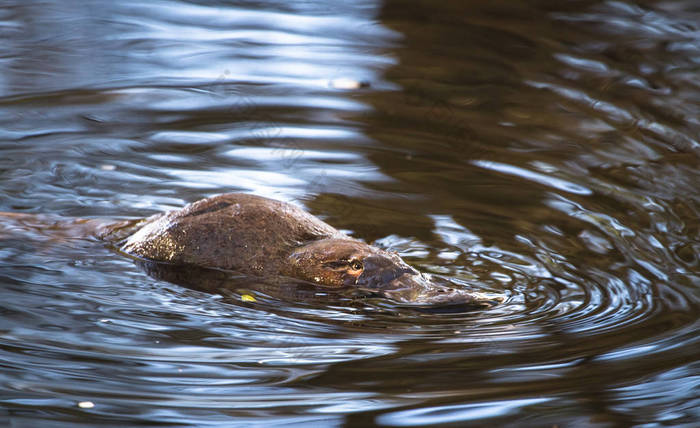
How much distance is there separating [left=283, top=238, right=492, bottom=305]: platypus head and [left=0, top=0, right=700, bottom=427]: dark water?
120 millimetres

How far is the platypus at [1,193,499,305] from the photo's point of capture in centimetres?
335

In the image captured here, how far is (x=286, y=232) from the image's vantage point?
361cm

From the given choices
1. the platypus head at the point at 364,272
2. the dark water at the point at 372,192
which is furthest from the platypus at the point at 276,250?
the dark water at the point at 372,192

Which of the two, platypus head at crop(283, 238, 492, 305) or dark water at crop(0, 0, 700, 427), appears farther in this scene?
platypus head at crop(283, 238, 492, 305)

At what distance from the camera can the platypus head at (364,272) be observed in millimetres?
3285

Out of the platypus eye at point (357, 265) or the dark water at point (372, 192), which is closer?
the dark water at point (372, 192)

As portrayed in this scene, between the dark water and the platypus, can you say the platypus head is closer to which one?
the platypus

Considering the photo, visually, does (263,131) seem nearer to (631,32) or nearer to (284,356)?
(284,356)

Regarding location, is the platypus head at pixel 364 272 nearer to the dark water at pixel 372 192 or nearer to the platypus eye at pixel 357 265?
the platypus eye at pixel 357 265

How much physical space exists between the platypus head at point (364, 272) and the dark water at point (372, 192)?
0.39ft

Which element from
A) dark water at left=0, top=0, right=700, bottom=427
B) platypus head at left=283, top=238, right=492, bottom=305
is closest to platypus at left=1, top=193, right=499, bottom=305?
platypus head at left=283, top=238, right=492, bottom=305

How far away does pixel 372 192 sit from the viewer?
4.59m

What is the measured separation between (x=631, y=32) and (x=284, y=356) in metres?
5.49

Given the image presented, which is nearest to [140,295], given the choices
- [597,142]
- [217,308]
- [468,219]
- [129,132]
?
[217,308]
